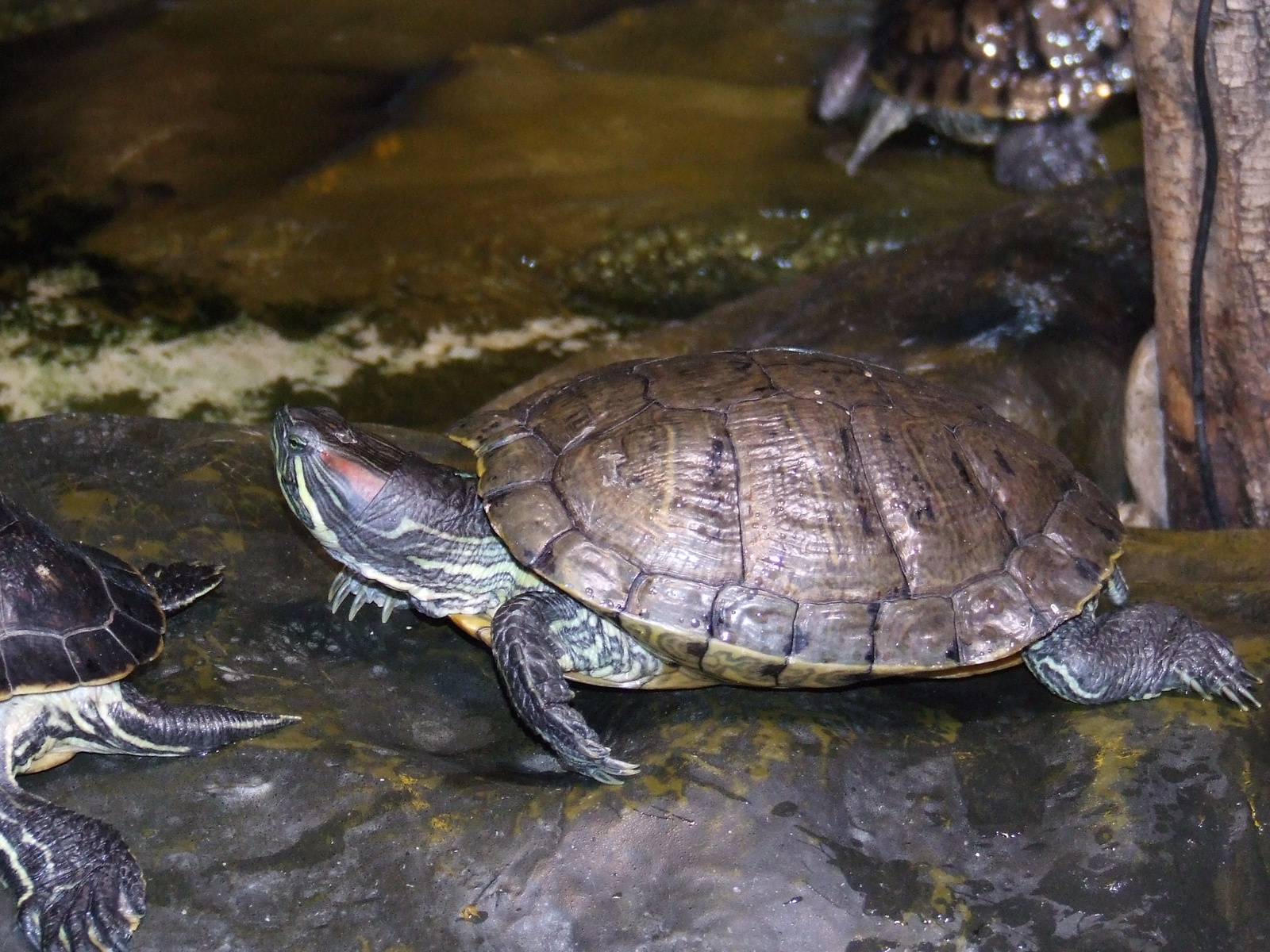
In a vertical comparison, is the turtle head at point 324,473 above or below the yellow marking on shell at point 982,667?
above

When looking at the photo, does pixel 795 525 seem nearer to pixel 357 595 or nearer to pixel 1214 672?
pixel 1214 672

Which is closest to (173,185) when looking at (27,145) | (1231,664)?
(27,145)

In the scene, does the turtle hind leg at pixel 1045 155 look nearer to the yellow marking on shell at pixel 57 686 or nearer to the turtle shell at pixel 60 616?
the turtle shell at pixel 60 616

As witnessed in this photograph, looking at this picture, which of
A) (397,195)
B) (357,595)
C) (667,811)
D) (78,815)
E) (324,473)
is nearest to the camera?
(78,815)

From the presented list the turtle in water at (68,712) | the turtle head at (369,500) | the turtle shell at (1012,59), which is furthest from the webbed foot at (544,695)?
the turtle shell at (1012,59)

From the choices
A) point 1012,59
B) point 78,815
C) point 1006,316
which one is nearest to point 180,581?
Answer: point 78,815

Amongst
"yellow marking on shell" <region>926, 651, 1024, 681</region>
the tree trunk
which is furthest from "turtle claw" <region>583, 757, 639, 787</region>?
the tree trunk
